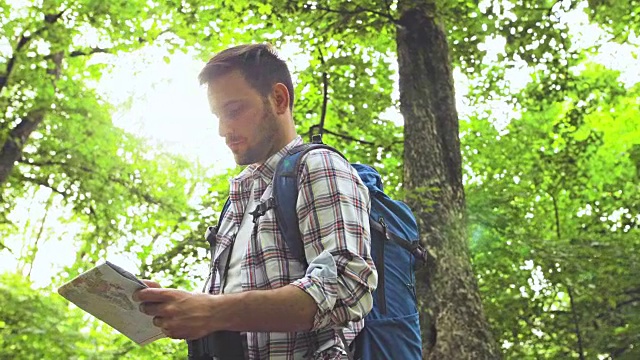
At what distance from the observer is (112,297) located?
1.71 meters

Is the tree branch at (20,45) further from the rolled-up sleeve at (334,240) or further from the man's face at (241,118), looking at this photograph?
the rolled-up sleeve at (334,240)

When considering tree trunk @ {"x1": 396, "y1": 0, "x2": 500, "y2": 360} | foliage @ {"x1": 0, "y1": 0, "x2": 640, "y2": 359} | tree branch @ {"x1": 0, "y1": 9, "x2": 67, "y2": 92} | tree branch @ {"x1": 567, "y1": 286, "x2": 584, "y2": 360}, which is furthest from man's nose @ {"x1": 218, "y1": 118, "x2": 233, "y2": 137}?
tree branch @ {"x1": 0, "y1": 9, "x2": 67, "y2": 92}

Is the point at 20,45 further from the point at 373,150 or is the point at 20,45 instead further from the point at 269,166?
the point at 269,166

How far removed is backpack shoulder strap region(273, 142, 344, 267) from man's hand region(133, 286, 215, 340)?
0.29 metres

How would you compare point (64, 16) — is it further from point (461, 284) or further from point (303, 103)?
point (461, 284)

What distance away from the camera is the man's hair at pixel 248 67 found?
6.90ft

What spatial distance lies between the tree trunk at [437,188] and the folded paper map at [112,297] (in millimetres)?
3651

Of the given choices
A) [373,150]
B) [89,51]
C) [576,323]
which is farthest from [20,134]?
[576,323]

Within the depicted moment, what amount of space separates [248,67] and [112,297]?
784 mm

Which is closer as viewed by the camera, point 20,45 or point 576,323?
point 576,323

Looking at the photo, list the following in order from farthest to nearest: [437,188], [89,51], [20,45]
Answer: [89,51]
[20,45]
[437,188]

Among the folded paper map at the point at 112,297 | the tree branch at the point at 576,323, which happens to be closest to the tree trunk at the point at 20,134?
the tree branch at the point at 576,323

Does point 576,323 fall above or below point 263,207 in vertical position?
above

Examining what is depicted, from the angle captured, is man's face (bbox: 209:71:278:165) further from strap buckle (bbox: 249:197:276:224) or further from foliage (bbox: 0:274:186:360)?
foliage (bbox: 0:274:186:360)
